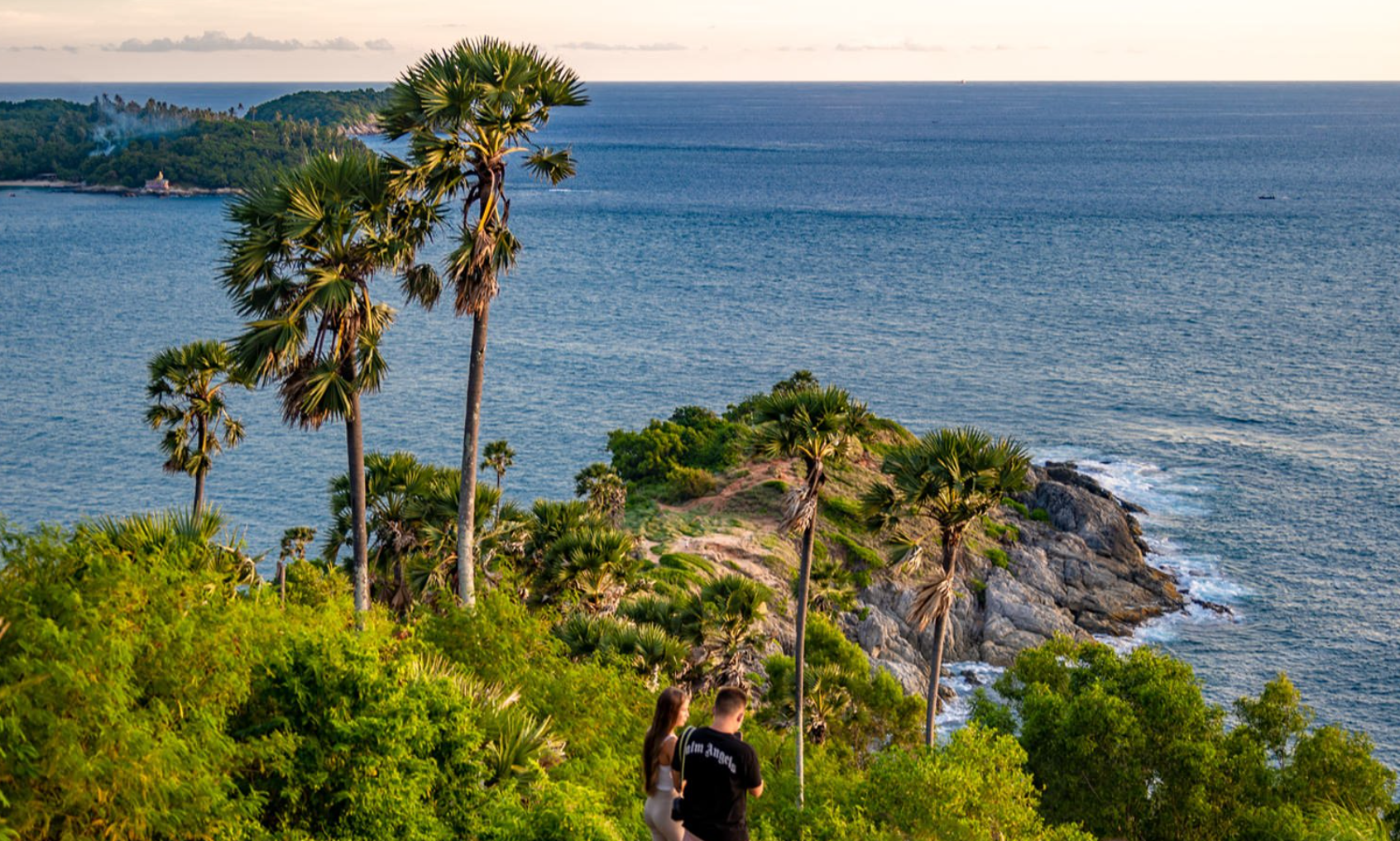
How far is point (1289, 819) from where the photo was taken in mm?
22719

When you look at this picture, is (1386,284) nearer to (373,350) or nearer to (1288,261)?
(1288,261)

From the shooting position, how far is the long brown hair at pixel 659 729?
9.83m

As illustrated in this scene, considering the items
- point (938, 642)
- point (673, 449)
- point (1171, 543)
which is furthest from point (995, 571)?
point (938, 642)

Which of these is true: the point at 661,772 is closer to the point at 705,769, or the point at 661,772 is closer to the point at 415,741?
the point at 705,769

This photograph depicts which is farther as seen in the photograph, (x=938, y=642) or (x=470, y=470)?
(x=938, y=642)

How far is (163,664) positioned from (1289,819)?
21.1 metres

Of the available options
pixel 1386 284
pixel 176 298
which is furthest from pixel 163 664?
pixel 1386 284

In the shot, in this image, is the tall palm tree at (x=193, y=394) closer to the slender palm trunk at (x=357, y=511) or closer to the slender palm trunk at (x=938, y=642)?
the slender palm trunk at (x=357, y=511)

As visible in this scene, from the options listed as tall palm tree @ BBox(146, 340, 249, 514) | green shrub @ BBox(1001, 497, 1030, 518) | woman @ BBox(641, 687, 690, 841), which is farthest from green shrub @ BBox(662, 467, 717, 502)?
woman @ BBox(641, 687, 690, 841)

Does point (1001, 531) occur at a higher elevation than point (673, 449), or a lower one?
lower

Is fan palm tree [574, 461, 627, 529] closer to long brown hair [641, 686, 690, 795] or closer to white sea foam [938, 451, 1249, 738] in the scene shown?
white sea foam [938, 451, 1249, 738]

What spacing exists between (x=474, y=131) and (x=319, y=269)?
3670 mm

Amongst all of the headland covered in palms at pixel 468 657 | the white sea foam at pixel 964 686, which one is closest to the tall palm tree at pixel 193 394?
the headland covered in palms at pixel 468 657

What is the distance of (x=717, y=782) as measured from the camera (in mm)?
9680
